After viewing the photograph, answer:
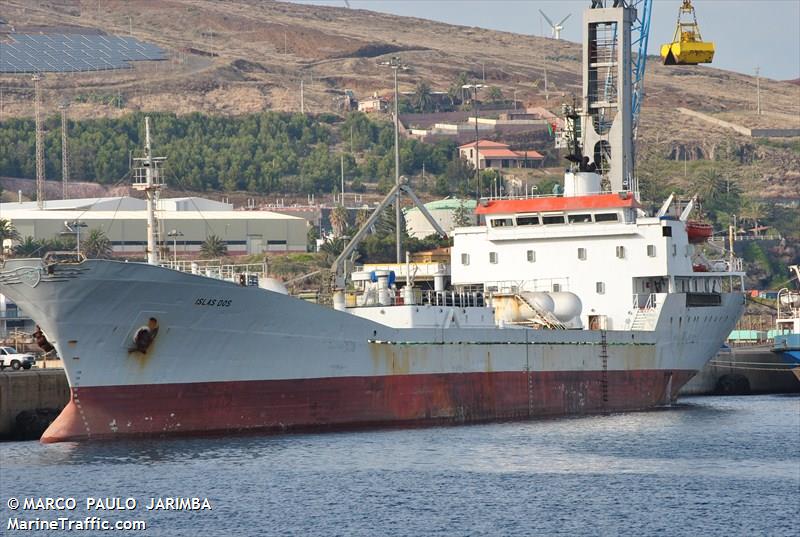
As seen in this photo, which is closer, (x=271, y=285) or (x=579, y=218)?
(x=271, y=285)

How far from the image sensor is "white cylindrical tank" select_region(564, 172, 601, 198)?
55969 millimetres

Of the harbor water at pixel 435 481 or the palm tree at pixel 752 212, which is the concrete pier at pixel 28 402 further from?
the palm tree at pixel 752 212

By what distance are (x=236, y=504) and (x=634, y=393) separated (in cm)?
2497

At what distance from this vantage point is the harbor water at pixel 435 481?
30.5m

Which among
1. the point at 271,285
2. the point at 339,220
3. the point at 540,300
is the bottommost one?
A: the point at 540,300

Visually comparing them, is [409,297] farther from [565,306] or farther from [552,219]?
[552,219]

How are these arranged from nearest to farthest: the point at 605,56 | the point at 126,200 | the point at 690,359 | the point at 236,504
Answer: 1. the point at 236,504
2. the point at 690,359
3. the point at 605,56
4. the point at 126,200

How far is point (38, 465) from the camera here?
36156mm

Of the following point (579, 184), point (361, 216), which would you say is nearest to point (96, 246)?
point (361, 216)

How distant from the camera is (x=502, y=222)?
5534 centimetres

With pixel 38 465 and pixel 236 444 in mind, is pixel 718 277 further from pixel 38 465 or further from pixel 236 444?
pixel 38 465

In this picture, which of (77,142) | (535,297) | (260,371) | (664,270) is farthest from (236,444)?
(77,142)

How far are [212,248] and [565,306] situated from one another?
50395mm

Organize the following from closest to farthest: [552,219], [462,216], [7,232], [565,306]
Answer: [565,306] < [552,219] < [7,232] < [462,216]
